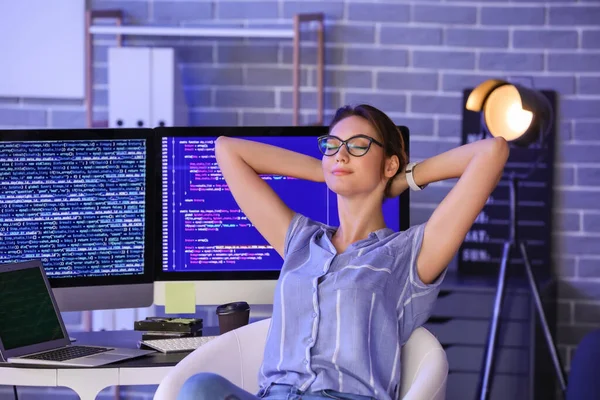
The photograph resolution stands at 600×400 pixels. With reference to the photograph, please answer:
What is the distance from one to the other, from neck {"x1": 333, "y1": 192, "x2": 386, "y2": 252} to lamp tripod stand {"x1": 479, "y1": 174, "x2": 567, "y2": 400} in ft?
4.22

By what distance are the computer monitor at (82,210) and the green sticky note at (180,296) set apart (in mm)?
51

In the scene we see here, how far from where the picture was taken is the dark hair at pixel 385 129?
1977mm

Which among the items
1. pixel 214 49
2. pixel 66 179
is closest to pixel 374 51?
pixel 214 49

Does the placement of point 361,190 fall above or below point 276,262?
above

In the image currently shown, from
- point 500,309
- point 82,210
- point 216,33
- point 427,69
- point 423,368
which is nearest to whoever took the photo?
point 423,368

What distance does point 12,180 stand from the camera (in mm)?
2234

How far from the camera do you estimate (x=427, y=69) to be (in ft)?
12.0

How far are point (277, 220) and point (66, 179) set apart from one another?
559 mm

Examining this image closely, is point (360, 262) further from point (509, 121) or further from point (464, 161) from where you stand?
point (509, 121)

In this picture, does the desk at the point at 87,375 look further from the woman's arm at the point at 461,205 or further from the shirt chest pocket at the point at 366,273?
the woman's arm at the point at 461,205

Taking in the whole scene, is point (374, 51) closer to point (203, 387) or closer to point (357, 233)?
point (357, 233)

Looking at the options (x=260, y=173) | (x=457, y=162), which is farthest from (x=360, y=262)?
(x=260, y=173)

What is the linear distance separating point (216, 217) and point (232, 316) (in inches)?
10.3

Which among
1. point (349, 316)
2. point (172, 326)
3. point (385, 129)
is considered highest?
point (385, 129)
